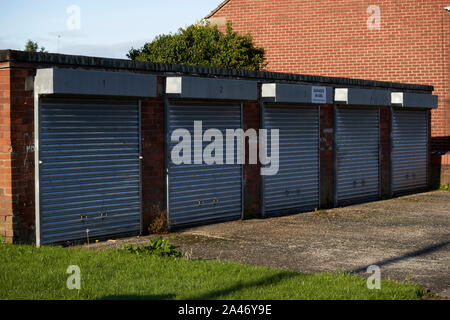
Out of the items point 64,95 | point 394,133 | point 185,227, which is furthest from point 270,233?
point 394,133

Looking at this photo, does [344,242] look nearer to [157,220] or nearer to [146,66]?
[157,220]

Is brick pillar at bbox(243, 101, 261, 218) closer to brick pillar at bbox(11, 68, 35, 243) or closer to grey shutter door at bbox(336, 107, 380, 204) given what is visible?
grey shutter door at bbox(336, 107, 380, 204)

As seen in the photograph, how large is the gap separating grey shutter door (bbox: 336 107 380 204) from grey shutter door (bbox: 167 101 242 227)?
3.94 meters

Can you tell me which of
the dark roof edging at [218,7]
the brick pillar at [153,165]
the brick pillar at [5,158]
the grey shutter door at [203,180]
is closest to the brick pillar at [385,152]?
the grey shutter door at [203,180]

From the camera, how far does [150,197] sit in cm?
1304

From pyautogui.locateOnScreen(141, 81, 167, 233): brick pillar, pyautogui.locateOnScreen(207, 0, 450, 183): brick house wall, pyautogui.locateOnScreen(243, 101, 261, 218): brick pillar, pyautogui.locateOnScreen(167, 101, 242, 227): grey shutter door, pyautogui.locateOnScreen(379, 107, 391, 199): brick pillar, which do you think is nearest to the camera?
pyautogui.locateOnScreen(141, 81, 167, 233): brick pillar

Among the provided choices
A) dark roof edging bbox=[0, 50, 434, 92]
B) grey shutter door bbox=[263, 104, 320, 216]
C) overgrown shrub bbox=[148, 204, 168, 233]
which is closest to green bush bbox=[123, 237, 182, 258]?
overgrown shrub bbox=[148, 204, 168, 233]

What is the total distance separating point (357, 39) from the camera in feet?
85.3

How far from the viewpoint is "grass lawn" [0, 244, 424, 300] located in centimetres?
773

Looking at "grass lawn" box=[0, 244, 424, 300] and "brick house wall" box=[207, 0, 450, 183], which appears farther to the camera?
"brick house wall" box=[207, 0, 450, 183]

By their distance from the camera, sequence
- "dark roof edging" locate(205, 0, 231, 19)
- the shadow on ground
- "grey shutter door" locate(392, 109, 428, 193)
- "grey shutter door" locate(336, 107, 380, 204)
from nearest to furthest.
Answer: the shadow on ground
"grey shutter door" locate(336, 107, 380, 204)
"grey shutter door" locate(392, 109, 428, 193)
"dark roof edging" locate(205, 0, 231, 19)

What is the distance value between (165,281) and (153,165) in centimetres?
501

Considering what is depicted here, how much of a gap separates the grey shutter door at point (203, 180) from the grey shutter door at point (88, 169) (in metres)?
0.94
